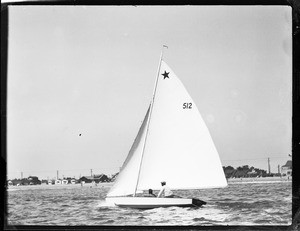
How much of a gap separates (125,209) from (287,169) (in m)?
1.58

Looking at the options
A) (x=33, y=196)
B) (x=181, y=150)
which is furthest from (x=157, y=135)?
(x=33, y=196)

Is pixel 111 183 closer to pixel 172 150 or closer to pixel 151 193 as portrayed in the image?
pixel 151 193

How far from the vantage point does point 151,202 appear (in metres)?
6.92

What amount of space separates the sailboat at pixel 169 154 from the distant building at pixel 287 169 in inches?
23.7

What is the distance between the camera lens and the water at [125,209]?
6.70m

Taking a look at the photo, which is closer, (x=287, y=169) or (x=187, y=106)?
(x=287, y=169)

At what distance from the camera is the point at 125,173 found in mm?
7051

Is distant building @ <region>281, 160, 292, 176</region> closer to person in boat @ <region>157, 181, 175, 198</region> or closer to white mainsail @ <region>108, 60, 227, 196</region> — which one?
white mainsail @ <region>108, 60, 227, 196</region>

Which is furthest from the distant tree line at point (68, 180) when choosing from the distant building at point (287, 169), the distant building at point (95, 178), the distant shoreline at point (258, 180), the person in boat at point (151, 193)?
the distant building at point (287, 169)

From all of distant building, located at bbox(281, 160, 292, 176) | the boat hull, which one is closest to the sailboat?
the boat hull

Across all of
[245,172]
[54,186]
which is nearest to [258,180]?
[245,172]

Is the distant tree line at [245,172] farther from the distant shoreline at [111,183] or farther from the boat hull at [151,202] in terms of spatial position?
the boat hull at [151,202]

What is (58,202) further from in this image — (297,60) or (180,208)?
(297,60)

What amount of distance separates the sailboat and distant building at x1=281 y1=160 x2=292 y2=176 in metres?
0.60
